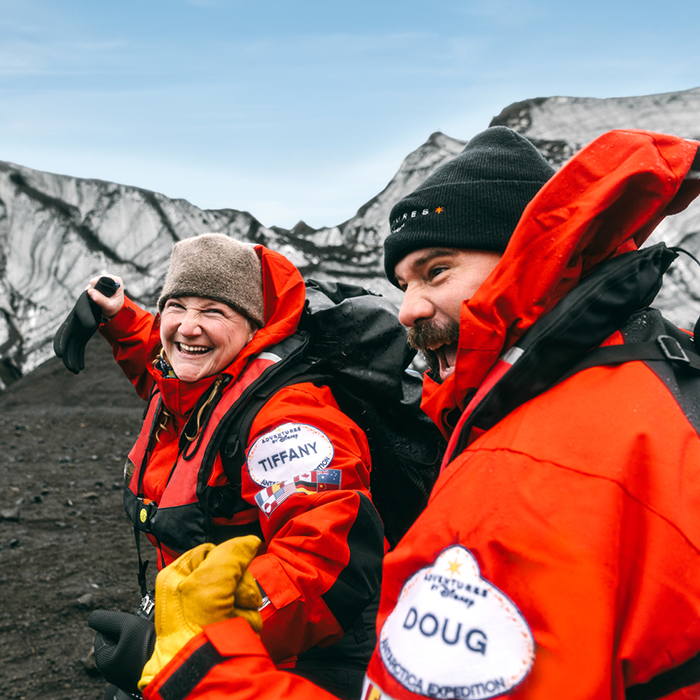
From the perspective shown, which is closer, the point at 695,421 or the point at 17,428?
the point at 695,421

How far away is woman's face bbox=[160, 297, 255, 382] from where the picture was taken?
291cm

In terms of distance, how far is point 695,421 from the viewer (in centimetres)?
102

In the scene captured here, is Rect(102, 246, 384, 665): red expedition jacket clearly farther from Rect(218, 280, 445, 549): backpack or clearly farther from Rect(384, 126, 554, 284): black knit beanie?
Rect(384, 126, 554, 284): black knit beanie

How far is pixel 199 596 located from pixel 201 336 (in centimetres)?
151

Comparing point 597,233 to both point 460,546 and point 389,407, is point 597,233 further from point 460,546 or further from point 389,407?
point 389,407

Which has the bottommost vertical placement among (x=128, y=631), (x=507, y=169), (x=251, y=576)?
(x=128, y=631)

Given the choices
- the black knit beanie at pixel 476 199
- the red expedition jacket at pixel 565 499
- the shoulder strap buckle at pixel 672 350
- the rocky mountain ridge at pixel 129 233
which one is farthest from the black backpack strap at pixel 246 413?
the rocky mountain ridge at pixel 129 233

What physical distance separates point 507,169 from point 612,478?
4.00ft

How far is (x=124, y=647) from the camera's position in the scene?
6.42 feet

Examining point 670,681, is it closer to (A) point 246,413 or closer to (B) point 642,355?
(B) point 642,355

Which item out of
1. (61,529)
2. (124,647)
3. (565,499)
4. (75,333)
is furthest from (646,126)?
(124,647)

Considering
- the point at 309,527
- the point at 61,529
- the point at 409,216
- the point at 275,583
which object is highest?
the point at 409,216

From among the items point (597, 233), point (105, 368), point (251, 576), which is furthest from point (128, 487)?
point (105, 368)

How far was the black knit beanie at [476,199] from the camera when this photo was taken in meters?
1.79
